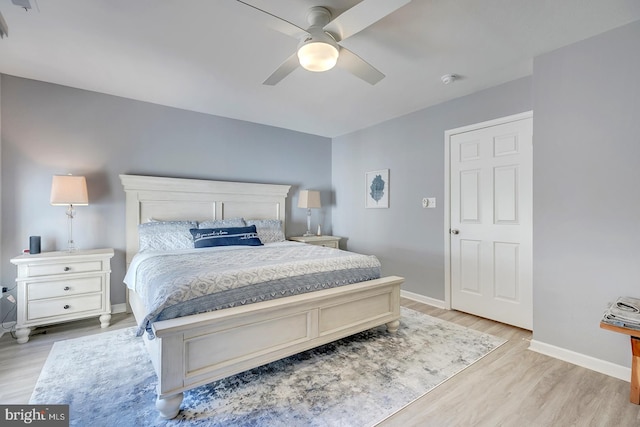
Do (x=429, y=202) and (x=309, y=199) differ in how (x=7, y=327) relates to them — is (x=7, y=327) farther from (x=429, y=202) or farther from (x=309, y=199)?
(x=429, y=202)

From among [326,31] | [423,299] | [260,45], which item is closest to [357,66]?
[326,31]

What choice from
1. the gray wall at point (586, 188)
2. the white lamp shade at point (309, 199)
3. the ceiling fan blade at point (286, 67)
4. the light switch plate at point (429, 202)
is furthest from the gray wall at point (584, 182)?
the white lamp shade at point (309, 199)

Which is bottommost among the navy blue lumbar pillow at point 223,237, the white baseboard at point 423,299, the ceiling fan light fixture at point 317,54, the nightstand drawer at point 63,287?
the white baseboard at point 423,299

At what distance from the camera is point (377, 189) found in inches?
164

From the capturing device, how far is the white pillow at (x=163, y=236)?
304cm

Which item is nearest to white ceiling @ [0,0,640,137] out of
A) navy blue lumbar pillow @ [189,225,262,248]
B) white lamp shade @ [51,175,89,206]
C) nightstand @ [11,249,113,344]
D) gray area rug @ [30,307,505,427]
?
white lamp shade @ [51,175,89,206]

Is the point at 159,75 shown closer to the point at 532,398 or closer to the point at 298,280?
the point at 298,280

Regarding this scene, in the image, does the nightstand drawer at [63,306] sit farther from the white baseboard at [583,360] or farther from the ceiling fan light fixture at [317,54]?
the white baseboard at [583,360]

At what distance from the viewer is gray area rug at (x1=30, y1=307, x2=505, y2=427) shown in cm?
156

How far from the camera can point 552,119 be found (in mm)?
2279

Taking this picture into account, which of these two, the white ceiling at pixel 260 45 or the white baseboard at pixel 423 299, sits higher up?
the white ceiling at pixel 260 45

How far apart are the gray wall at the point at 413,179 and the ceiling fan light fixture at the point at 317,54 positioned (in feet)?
6.62

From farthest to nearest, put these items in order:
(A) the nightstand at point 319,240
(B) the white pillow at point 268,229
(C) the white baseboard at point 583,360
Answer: (A) the nightstand at point 319,240 → (B) the white pillow at point 268,229 → (C) the white baseboard at point 583,360

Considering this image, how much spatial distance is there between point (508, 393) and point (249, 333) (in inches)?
66.6
